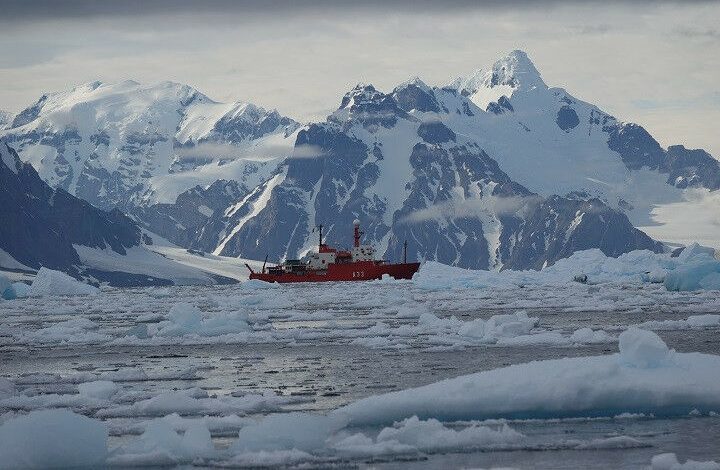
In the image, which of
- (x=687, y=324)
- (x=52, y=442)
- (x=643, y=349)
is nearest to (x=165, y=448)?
(x=52, y=442)

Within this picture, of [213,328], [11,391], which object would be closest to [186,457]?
[11,391]

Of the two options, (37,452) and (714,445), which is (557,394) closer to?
(714,445)

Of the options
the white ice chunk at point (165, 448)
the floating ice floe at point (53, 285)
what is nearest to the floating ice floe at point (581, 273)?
the floating ice floe at point (53, 285)

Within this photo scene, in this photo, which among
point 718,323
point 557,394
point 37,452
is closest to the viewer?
point 37,452

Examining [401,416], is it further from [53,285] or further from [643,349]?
[53,285]

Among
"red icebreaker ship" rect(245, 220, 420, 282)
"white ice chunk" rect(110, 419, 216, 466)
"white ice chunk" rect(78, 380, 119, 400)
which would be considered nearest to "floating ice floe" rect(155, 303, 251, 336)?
"white ice chunk" rect(78, 380, 119, 400)

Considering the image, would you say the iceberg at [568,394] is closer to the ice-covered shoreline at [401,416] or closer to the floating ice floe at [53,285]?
the ice-covered shoreline at [401,416]
